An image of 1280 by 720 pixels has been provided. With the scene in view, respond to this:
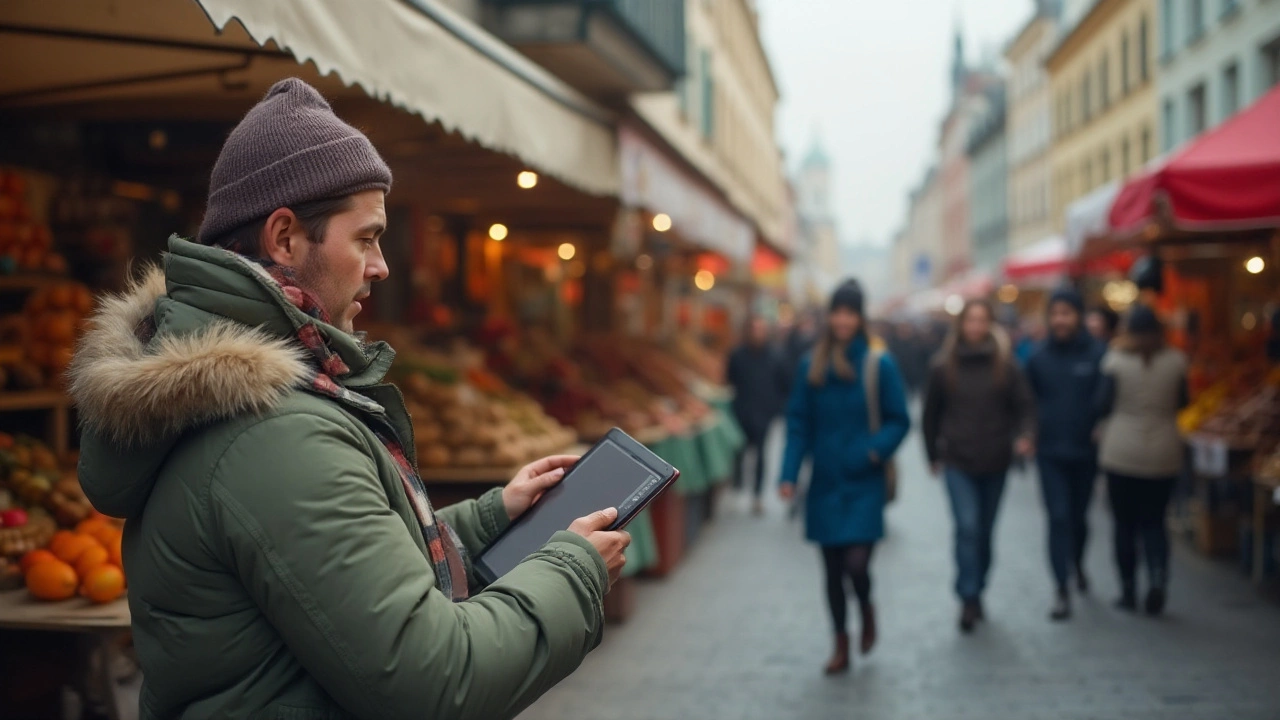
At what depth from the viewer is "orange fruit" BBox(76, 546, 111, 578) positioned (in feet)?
12.7

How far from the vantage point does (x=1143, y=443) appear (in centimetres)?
779

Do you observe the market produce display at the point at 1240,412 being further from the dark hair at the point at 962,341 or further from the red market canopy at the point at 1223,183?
the dark hair at the point at 962,341

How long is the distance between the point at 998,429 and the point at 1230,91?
1806cm

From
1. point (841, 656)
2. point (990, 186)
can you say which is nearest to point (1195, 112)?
point (841, 656)

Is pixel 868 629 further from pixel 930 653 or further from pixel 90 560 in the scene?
pixel 90 560

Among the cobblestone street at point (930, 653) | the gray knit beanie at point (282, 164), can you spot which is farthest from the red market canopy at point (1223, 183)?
the gray knit beanie at point (282, 164)

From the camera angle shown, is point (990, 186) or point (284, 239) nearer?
point (284, 239)

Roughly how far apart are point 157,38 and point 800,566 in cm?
687

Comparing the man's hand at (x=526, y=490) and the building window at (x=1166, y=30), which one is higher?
the building window at (x=1166, y=30)

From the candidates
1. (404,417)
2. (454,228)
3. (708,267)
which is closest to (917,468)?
(708,267)

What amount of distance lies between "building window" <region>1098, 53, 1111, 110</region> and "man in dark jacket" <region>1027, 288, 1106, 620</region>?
29945 mm

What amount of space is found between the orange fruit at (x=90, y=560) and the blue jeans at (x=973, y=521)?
5.10 meters

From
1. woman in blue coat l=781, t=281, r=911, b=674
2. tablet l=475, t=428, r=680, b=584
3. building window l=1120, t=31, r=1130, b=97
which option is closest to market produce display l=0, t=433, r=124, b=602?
tablet l=475, t=428, r=680, b=584

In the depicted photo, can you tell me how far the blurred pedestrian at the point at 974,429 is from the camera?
741 cm
